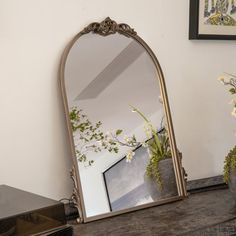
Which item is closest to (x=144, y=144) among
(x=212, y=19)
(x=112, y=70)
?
(x=112, y=70)

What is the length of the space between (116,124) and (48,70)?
30 centimetres

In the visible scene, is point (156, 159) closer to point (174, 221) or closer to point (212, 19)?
point (174, 221)

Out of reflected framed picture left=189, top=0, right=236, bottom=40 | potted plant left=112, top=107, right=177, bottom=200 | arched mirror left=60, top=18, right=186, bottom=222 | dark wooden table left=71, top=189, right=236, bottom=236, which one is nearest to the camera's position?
dark wooden table left=71, top=189, right=236, bottom=236

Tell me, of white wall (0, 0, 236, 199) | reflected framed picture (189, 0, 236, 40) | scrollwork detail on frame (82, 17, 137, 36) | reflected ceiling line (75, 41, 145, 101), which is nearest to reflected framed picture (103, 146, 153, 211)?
white wall (0, 0, 236, 199)

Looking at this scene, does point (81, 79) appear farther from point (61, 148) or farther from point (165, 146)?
point (165, 146)

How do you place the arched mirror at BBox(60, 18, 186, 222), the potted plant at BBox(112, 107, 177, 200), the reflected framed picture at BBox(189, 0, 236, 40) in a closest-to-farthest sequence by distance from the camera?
the arched mirror at BBox(60, 18, 186, 222)
the potted plant at BBox(112, 107, 177, 200)
the reflected framed picture at BBox(189, 0, 236, 40)

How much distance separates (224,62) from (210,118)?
26 centimetres

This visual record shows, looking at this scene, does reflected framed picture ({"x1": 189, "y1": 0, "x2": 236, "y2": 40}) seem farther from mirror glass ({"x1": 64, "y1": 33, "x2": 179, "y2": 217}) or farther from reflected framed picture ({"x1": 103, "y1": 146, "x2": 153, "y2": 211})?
reflected framed picture ({"x1": 103, "y1": 146, "x2": 153, "y2": 211})

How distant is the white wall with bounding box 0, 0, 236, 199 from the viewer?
47.1 inches

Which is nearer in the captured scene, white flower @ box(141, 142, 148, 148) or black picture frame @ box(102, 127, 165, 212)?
black picture frame @ box(102, 127, 165, 212)

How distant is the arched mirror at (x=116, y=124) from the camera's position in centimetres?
127

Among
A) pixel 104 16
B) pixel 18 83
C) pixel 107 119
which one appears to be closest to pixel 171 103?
pixel 107 119

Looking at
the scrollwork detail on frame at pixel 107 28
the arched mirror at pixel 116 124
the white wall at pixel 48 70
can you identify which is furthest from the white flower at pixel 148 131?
the scrollwork detail on frame at pixel 107 28

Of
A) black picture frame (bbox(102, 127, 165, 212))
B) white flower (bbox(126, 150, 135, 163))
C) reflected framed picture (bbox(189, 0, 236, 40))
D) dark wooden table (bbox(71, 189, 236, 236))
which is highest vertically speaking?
reflected framed picture (bbox(189, 0, 236, 40))
